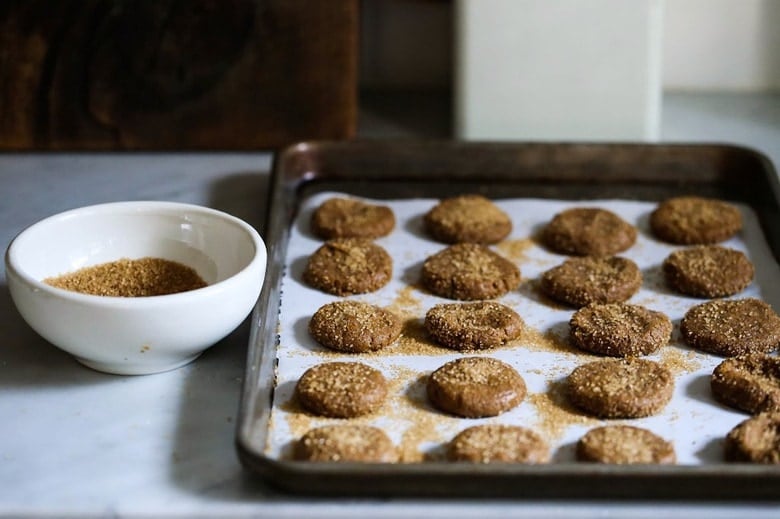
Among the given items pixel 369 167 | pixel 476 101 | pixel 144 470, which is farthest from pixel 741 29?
pixel 144 470

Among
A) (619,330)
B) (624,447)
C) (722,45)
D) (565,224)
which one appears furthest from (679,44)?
(624,447)

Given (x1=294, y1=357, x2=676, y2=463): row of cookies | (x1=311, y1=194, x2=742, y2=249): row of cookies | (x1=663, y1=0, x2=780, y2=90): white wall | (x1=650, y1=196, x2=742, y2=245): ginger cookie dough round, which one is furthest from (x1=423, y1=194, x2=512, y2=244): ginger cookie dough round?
(x1=663, y1=0, x2=780, y2=90): white wall

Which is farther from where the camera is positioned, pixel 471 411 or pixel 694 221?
pixel 694 221

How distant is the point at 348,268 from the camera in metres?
1.32

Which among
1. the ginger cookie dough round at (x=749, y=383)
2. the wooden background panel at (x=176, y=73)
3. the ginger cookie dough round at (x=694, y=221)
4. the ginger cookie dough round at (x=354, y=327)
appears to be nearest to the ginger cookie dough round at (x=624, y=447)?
the ginger cookie dough round at (x=749, y=383)

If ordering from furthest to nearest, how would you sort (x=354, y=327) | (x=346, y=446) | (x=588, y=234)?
(x=588, y=234) → (x=354, y=327) → (x=346, y=446)

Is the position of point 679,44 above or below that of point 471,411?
above

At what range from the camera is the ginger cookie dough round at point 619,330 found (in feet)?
3.86

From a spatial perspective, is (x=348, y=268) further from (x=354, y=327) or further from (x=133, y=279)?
(x=133, y=279)

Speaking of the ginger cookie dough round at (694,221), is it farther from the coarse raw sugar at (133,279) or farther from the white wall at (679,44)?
the coarse raw sugar at (133,279)

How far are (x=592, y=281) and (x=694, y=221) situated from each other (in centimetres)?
23

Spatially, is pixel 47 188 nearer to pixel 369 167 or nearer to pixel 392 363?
pixel 369 167

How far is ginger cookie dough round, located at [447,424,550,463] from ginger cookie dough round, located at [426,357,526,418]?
0.04m

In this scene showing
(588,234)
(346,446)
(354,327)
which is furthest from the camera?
(588,234)
